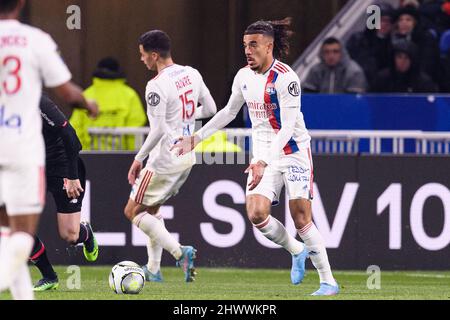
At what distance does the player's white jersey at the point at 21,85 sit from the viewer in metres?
7.74

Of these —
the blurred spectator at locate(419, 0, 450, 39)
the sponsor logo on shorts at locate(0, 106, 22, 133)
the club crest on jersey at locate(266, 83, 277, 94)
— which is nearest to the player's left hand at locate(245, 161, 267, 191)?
the club crest on jersey at locate(266, 83, 277, 94)

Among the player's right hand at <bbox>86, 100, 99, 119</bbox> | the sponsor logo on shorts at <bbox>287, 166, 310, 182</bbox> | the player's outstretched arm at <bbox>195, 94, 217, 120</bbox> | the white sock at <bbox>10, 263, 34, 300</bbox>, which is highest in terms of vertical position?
the player's right hand at <bbox>86, 100, 99, 119</bbox>

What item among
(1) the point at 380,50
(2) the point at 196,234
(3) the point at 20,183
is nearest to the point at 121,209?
(2) the point at 196,234

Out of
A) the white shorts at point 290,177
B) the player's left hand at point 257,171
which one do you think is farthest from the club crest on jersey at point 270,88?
the player's left hand at point 257,171

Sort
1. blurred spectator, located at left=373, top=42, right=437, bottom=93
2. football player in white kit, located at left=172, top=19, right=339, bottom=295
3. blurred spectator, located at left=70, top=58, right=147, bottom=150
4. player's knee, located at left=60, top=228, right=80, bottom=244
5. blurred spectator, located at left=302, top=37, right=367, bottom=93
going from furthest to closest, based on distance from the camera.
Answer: blurred spectator, located at left=373, top=42, right=437, bottom=93, blurred spectator, located at left=302, top=37, right=367, bottom=93, blurred spectator, located at left=70, top=58, right=147, bottom=150, player's knee, located at left=60, top=228, right=80, bottom=244, football player in white kit, located at left=172, top=19, right=339, bottom=295

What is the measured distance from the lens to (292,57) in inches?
687

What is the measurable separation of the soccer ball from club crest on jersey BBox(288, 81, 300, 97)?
5.69ft

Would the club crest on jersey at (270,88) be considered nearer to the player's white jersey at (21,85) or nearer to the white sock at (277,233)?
the white sock at (277,233)

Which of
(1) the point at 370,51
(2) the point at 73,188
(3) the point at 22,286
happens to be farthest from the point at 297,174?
(1) the point at 370,51

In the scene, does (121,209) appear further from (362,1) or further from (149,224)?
(362,1)

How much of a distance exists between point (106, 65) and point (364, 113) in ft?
9.09

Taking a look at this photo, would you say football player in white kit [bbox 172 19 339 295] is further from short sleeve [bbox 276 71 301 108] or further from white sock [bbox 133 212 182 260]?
white sock [bbox 133 212 182 260]

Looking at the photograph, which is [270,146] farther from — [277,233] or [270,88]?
[277,233]

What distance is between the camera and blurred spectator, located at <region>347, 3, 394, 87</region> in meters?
16.1
